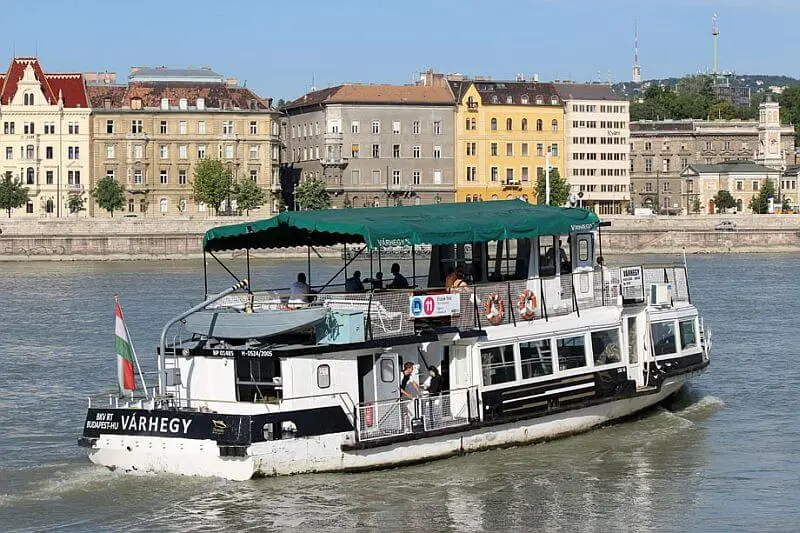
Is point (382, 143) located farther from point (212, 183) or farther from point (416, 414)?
point (416, 414)

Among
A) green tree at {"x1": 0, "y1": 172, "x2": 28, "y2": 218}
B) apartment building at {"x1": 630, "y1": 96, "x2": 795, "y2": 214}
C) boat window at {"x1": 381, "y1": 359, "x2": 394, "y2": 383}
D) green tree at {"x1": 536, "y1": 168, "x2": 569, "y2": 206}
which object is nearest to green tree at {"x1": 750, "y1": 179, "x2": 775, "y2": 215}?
apartment building at {"x1": 630, "y1": 96, "x2": 795, "y2": 214}

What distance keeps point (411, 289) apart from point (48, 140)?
99.5 meters

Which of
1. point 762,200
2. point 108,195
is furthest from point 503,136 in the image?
point 108,195

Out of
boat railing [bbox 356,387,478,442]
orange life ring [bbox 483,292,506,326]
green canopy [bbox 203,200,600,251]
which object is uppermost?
green canopy [bbox 203,200,600,251]

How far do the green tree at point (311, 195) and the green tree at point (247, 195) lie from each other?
344cm

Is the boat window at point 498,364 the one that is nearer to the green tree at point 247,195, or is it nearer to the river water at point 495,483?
the river water at point 495,483

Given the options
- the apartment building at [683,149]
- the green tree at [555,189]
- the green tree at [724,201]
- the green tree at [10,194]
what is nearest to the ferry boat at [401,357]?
the green tree at [10,194]

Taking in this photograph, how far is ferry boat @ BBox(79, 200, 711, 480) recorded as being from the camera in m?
23.6

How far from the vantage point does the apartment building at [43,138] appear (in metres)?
120

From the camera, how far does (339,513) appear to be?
22.6 m

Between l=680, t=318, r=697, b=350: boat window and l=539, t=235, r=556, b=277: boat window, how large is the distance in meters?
3.97

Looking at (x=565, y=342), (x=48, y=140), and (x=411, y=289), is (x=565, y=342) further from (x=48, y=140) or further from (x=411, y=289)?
(x=48, y=140)

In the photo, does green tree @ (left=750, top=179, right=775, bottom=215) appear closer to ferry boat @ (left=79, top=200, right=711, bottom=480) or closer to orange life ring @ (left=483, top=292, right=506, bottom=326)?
ferry boat @ (left=79, top=200, right=711, bottom=480)

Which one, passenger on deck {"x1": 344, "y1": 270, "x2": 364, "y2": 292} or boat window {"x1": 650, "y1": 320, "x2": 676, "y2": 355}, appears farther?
boat window {"x1": 650, "y1": 320, "x2": 676, "y2": 355}
